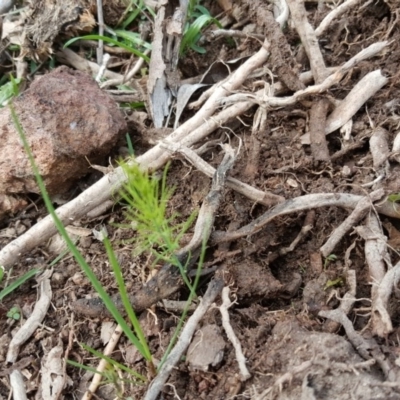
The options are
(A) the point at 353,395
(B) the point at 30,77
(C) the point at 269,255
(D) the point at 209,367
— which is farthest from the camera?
(B) the point at 30,77

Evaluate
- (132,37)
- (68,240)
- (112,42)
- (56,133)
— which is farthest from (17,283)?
(132,37)

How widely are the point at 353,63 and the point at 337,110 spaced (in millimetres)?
161

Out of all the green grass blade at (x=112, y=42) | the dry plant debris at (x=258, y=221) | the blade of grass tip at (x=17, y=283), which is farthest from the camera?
the green grass blade at (x=112, y=42)

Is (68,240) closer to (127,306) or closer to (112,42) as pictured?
(127,306)

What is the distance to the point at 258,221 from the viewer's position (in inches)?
61.3

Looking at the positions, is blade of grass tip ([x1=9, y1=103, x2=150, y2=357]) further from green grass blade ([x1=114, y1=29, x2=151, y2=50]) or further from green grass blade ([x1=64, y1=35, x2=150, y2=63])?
green grass blade ([x1=114, y1=29, x2=151, y2=50])

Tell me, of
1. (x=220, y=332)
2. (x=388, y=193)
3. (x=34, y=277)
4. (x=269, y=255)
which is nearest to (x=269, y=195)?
(x=269, y=255)

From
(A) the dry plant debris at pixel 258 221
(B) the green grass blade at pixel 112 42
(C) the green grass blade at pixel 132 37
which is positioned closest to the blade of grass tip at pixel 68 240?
(A) the dry plant debris at pixel 258 221

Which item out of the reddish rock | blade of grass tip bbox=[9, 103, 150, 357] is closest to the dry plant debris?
the reddish rock

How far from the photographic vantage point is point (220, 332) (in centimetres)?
140

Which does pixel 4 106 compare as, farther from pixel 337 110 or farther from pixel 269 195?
pixel 337 110

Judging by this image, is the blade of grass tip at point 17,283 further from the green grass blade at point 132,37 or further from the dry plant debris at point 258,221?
the green grass blade at point 132,37

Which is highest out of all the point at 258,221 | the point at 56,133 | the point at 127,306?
the point at 56,133

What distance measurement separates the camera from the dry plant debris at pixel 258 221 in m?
1.33
